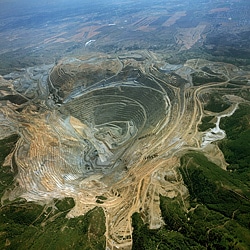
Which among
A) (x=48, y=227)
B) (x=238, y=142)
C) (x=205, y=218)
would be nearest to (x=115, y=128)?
(x=238, y=142)

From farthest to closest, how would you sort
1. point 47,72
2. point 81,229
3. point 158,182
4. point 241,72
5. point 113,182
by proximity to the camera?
point 47,72, point 241,72, point 113,182, point 158,182, point 81,229

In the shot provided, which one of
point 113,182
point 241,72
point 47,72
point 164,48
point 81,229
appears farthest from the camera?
point 164,48

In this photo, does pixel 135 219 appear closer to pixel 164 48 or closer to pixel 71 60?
pixel 71 60

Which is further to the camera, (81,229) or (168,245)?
(81,229)

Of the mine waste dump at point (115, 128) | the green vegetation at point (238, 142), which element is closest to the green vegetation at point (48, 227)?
the mine waste dump at point (115, 128)

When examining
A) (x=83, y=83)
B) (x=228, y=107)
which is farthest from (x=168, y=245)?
(x=83, y=83)

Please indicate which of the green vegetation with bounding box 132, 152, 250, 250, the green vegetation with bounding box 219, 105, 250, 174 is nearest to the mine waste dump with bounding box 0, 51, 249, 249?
the green vegetation with bounding box 219, 105, 250, 174
